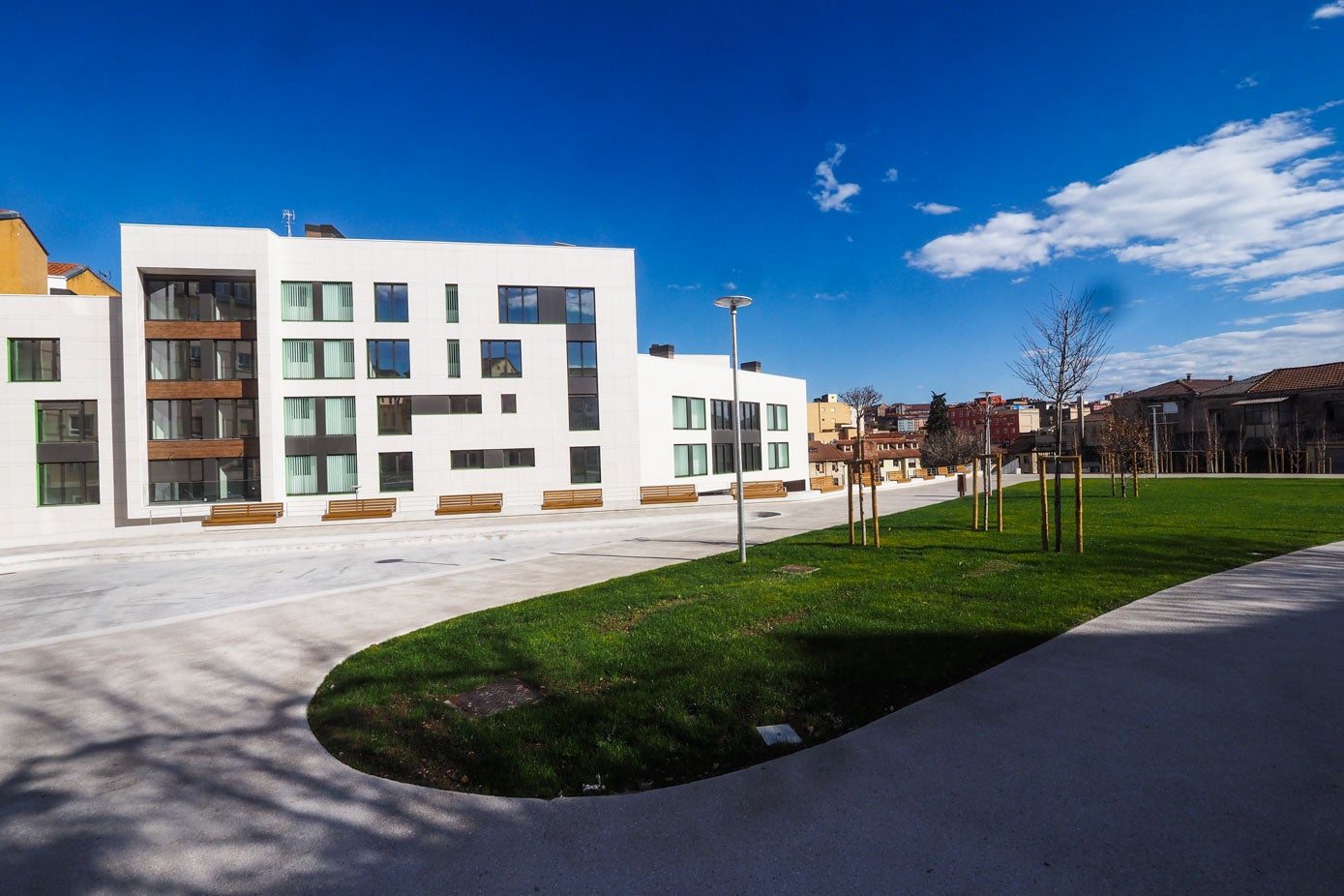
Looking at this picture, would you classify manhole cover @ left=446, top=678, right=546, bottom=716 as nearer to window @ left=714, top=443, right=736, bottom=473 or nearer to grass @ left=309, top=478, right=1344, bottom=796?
grass @ left=309, top=478, right=1344, bottom=796

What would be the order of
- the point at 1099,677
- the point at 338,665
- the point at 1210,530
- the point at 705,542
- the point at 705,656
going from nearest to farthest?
the point at 1099,677 → the point at 705,656 → the point at 338,665 → the point at 1210,530 → the point at 705,542

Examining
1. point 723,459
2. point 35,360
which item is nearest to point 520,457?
point 723,459

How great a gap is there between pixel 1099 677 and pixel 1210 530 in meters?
12.7

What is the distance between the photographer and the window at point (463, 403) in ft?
96.9

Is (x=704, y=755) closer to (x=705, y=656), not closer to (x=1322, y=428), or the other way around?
(x=705, y=656)

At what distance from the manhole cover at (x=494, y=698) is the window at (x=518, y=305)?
26136mm

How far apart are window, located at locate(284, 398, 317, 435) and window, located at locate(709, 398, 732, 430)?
20966 millimetres

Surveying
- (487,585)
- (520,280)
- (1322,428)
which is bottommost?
(487,585)

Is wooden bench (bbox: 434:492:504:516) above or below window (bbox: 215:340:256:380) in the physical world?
below

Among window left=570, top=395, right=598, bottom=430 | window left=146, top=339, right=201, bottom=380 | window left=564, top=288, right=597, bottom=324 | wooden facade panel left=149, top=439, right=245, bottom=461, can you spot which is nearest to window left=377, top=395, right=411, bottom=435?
wooden facade panel left=149, top=439, right=245, bottom=461

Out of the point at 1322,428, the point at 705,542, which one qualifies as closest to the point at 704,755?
the point at 705,542

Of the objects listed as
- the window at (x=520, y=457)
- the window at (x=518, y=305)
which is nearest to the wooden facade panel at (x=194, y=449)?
the window at (x=520, y=457)

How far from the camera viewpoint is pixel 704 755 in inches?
189

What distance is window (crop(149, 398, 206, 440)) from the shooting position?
27159 millimetres
